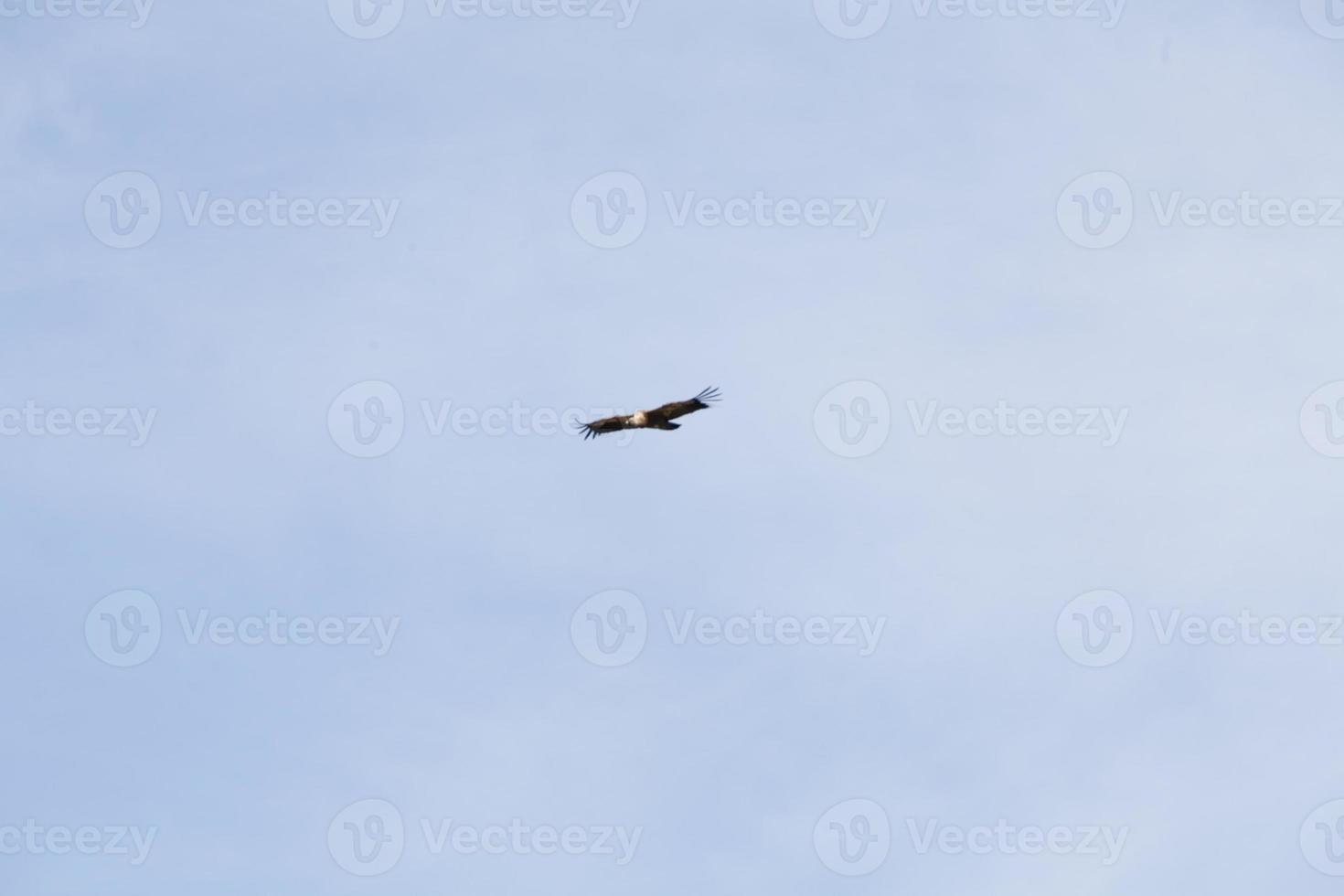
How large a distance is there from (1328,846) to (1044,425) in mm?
18963

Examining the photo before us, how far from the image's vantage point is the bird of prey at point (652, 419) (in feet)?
220

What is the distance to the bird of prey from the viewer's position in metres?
67.0

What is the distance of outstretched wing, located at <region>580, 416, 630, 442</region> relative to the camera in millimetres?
69062

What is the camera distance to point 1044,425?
8412 cm

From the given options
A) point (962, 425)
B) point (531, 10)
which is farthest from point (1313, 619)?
point (531, 10)

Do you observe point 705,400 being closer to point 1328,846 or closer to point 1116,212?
point 1116,212

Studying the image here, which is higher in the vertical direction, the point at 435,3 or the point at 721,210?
the point at 435,3

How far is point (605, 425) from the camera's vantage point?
227 feet

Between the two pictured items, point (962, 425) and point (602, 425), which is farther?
point (962, 425)

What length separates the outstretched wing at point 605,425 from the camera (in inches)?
2719

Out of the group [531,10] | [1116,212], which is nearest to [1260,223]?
[1116,212]

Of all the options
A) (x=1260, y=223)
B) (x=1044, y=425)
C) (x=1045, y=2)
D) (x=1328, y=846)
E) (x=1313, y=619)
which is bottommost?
(x=1328, y=846)

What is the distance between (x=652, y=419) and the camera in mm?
68375

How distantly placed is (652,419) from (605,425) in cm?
170
